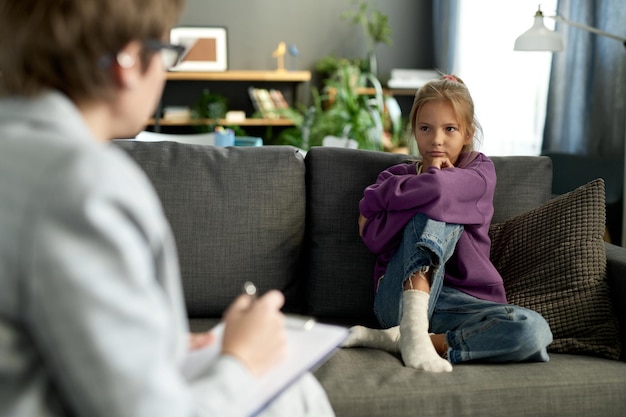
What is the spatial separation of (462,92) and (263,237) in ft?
2.21

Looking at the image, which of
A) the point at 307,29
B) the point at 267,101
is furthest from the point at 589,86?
the point at 307,29

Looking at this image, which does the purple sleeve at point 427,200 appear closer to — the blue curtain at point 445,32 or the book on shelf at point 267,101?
the blue curtain at point 445,32

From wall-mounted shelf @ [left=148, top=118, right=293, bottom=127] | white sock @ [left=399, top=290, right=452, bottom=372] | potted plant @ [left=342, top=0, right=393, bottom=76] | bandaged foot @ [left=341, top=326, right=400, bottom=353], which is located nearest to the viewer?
white sock @ [left=399, top=290, right=452, bottom=372]

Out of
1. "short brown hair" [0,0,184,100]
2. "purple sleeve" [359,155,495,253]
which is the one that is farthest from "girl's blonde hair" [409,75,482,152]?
"short brown hair" [0,0,184,100]

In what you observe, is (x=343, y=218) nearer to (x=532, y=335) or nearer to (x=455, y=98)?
(x=455, y=98)

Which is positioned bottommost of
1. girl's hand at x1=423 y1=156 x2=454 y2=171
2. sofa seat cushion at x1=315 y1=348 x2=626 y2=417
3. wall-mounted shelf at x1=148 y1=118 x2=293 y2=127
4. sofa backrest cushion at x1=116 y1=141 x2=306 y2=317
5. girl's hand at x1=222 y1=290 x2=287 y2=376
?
wall-mounted shelf at x1=148 y1=118 x2=293 y2=127

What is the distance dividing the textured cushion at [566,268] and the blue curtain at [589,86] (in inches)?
79.1

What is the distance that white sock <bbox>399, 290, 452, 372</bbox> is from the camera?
178cm

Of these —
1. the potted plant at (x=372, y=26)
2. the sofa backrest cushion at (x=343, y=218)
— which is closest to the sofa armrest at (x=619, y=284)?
the sofa backrest cushion at (x=343, y=218)

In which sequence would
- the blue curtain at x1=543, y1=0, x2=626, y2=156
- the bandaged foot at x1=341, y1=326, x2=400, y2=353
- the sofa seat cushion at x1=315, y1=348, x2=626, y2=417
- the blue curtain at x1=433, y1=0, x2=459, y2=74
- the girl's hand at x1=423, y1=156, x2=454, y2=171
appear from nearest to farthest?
the sofa seat cushion at x1=315, y1=348, x2=626, y2=417
the bandaged foot at x1=341, y1=326, x2=400, y2=353
the girl's hand at x1=423, y1=156, x2=454, y2=171
the blue curtain at x1=543, y1=0, x2=626, y2=156
the blue curtain at x1=433, y1=0, x2=459, y2=74

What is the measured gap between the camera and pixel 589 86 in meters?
4.11

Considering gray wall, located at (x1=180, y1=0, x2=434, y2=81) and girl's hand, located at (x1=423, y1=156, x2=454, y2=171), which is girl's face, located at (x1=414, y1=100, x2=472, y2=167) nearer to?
girl's hand, located at (x1=423, y1=156, x2=454, y2=171)

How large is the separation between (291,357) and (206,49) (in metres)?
5.69

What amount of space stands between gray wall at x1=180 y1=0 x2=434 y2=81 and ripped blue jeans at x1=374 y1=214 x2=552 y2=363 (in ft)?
15.5
